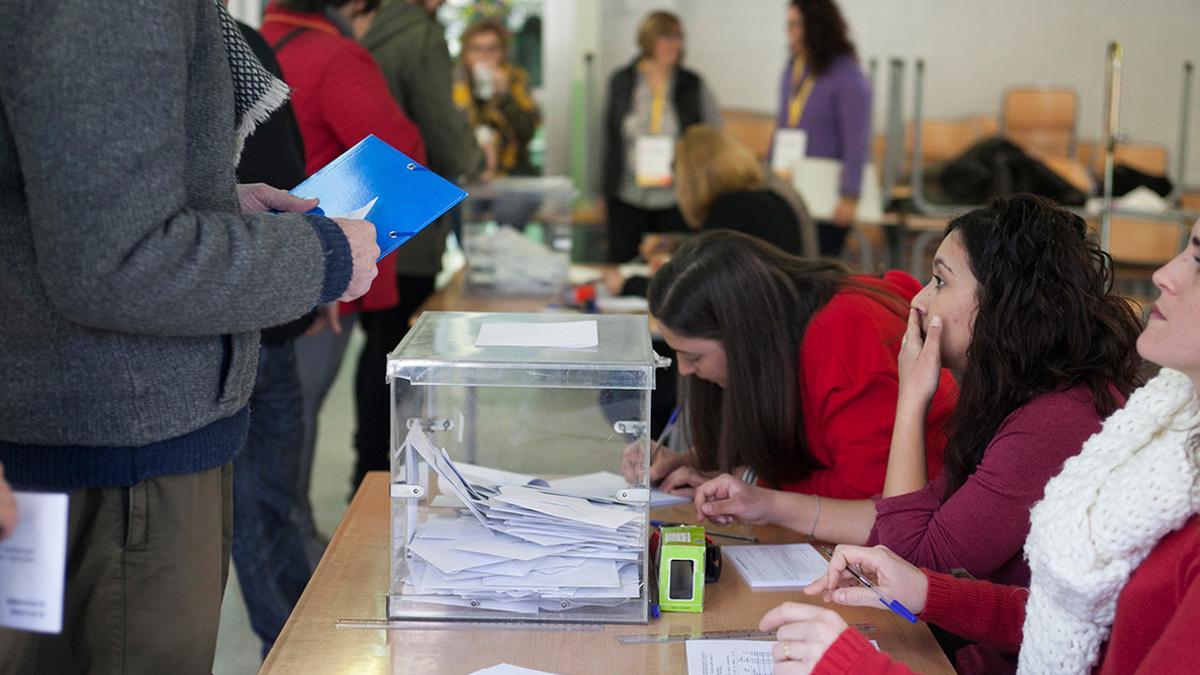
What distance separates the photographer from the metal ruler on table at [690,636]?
1458 millimetres

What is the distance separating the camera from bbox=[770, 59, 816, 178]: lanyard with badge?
18.0ft

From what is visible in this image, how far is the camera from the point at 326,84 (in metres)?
3.04

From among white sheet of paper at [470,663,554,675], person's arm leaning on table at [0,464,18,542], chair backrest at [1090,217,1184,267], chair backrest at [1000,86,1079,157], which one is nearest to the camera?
person's arm leaning on table at [0,464,18,542]

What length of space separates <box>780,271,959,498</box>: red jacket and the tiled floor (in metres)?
1.20

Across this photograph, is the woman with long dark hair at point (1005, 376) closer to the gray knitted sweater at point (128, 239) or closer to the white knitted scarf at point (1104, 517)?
the white knitted scarf at point (1104, 517)

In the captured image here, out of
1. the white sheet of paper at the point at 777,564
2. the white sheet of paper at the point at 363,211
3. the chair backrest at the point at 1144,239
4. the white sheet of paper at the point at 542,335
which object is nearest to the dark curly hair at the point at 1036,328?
the white sheet of paper at the point at 777,564

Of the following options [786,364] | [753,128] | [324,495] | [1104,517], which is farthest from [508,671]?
[753,128]

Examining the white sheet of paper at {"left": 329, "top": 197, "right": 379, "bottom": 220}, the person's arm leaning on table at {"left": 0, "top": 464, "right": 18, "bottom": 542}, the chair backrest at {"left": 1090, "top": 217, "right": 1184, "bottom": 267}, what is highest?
the white sheet of paper at {"left": 329, "top": 197, "right": 379, "bottom": 220}

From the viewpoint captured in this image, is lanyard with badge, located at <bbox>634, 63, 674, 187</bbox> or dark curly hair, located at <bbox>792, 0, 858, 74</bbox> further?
lanyard with badge, located at <bbox>634, 63, 674, 187</bbox>

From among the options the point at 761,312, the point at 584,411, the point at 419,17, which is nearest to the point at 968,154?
the point at 419,17

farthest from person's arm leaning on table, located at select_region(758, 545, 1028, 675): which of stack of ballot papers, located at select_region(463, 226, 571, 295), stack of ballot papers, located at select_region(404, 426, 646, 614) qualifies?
stack of ballot papers, located at select_region(463, 226, 571, 295)

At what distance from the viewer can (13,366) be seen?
127 centimetres

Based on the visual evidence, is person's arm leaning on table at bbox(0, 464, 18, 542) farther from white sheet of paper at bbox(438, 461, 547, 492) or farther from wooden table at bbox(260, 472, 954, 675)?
white sheet of paper at bbox(438, 461, 547, 492)

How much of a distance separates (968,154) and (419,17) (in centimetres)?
412
